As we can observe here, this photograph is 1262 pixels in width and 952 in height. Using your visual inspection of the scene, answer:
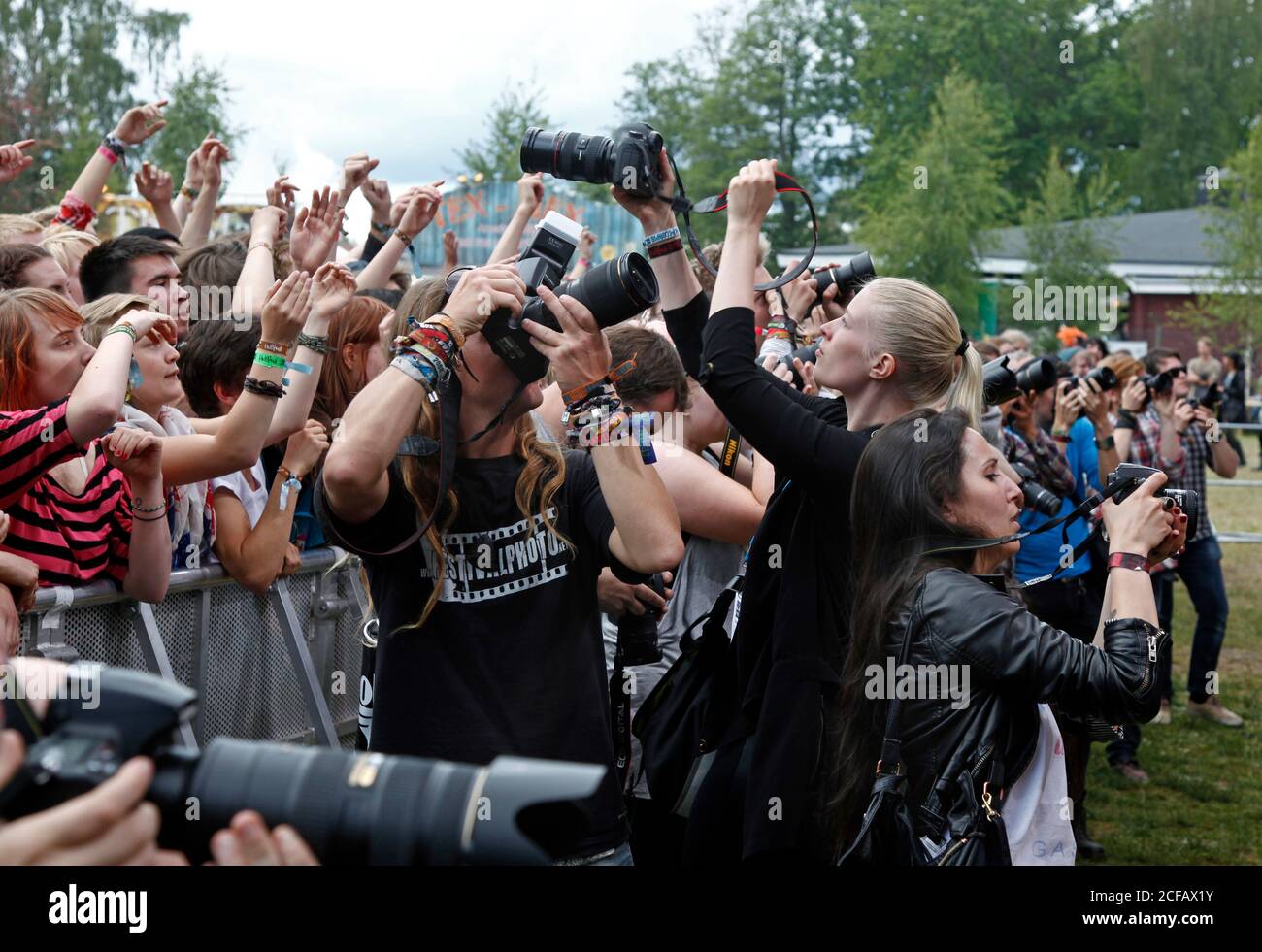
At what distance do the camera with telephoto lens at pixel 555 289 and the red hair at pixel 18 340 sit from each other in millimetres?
1222

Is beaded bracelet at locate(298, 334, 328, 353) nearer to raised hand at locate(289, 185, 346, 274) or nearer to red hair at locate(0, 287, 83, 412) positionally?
red hair at locate(0, 287, 83, 412)

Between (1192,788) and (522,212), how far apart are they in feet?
14.5

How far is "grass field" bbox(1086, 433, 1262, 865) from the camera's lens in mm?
5656

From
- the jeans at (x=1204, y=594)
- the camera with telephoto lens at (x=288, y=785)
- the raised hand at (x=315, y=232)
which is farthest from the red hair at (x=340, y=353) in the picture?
the jeans at (x=1204, y=594)

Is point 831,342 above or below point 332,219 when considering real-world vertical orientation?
below

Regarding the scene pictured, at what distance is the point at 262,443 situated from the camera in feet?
10.6

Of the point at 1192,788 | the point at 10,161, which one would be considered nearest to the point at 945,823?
the point at 10,161

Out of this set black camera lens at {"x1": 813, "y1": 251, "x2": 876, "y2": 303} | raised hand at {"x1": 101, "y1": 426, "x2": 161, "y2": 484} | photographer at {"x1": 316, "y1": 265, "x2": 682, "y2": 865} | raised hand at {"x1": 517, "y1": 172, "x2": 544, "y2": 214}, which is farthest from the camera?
raised hand at {"x1": 517, "y1": 172, "x2": 544, "y2": 214}

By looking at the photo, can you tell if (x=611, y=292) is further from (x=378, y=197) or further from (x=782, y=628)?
(x=378, y=197)

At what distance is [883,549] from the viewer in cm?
252

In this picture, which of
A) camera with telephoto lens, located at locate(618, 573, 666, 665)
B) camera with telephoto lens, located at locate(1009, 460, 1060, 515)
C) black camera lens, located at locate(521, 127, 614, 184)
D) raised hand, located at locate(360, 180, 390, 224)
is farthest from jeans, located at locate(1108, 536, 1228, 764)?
black camera lens, located at locate(521, 127, 614, 184)

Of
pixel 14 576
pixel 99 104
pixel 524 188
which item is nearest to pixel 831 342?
pixel 14 576
